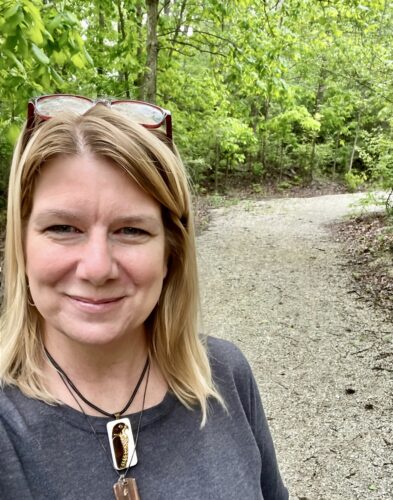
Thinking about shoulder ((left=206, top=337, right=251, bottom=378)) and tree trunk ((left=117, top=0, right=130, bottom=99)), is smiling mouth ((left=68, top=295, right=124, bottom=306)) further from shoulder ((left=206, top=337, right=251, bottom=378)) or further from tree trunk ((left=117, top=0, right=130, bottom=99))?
tree trunk ((left=117, top=0, right=130, bottom=99))

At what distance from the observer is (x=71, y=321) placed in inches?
41.0

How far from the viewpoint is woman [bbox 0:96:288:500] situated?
990 mm

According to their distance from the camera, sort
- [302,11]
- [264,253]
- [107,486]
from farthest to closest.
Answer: [264,253] → [302,11] → [107,486]

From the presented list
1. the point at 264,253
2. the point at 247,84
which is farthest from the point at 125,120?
the point at 264,253

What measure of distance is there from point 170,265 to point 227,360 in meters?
0.36

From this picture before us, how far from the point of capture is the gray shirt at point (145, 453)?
96cm

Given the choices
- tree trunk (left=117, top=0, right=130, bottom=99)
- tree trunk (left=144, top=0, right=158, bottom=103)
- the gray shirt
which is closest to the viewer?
the gray shirt

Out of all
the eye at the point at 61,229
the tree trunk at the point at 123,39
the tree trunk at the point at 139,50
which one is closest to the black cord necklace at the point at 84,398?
the eye at the point at 61,229

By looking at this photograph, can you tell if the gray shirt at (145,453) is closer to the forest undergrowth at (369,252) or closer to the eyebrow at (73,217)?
the eyebrow at (73,217)

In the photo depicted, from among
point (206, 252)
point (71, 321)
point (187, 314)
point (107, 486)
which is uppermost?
point (71, 321)

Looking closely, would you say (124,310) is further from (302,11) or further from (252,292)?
(302,11)

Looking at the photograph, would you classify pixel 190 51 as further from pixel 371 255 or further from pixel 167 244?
pixel 167 244

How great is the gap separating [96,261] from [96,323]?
0.50 feet

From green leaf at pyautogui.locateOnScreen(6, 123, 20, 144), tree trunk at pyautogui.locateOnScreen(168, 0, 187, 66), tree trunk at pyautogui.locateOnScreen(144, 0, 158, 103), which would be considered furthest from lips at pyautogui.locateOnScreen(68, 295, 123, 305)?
tree trunk at pyautogui.locateOnScreen(168, 0, 187, 66)
